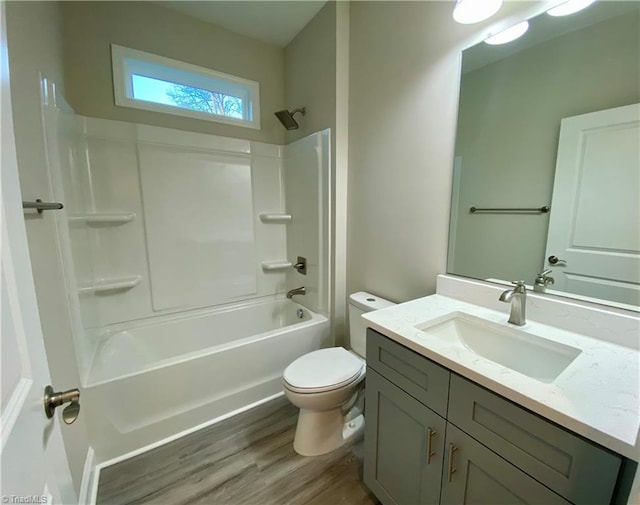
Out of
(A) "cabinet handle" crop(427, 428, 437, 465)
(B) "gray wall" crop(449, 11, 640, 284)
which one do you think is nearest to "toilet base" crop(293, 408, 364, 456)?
(A) "cabinet handle" crop(427, 428, 437, 465)

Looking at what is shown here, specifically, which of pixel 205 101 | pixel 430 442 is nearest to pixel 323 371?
pixel 430 442

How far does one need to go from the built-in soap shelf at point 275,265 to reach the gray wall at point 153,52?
1.13 metres

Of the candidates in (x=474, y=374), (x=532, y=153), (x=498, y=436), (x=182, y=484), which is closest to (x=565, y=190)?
(x=532, y=153)

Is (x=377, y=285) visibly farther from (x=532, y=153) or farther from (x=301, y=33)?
(x=301, y=33)

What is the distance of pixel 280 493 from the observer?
51.8 inches

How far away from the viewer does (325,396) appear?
4.57ft

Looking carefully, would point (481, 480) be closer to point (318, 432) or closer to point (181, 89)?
point (318, 432)

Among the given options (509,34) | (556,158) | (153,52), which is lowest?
(556,158)

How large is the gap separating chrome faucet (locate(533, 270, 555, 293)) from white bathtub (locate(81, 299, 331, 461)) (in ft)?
4.49

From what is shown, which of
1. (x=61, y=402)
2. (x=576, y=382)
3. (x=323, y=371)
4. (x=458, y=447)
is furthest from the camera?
(x=323, y=371)

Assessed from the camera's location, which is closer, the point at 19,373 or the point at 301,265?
the point at 19,373

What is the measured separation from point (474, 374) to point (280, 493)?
45.7 inches

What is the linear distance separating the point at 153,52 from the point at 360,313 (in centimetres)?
235

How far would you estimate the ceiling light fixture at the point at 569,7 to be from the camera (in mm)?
979
